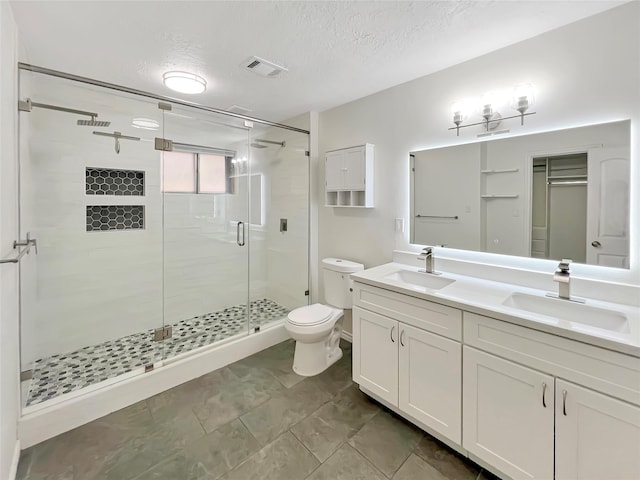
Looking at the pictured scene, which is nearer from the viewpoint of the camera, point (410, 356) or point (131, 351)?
point (410, 356)

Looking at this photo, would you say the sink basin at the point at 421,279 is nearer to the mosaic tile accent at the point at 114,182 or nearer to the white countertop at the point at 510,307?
the white countertop at the point at 510,307

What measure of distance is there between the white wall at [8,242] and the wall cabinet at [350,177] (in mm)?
2154

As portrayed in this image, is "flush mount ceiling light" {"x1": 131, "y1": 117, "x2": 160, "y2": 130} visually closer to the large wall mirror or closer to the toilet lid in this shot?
the toilet lid

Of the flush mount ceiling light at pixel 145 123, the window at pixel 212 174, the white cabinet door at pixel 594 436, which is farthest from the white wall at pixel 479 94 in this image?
the flush mount ceiling light at pixel 145 123

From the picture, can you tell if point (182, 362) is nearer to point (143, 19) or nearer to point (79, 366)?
point (79, 366)

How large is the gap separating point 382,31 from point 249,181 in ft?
6.77

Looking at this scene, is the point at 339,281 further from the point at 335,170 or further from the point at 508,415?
the point at 508,415

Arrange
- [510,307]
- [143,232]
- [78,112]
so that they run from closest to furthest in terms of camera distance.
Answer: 1. [510,307]
2. [78,112]
3. [143,232]

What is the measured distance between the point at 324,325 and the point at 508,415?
1316mm

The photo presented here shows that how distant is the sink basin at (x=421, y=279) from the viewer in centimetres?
201

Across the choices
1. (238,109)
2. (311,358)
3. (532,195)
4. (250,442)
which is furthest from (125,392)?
(532,195)

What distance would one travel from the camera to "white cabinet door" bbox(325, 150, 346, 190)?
273 cm

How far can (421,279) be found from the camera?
2119 mm

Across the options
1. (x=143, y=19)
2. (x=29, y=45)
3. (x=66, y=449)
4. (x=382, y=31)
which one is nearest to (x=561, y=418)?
(x=382, y=31)
